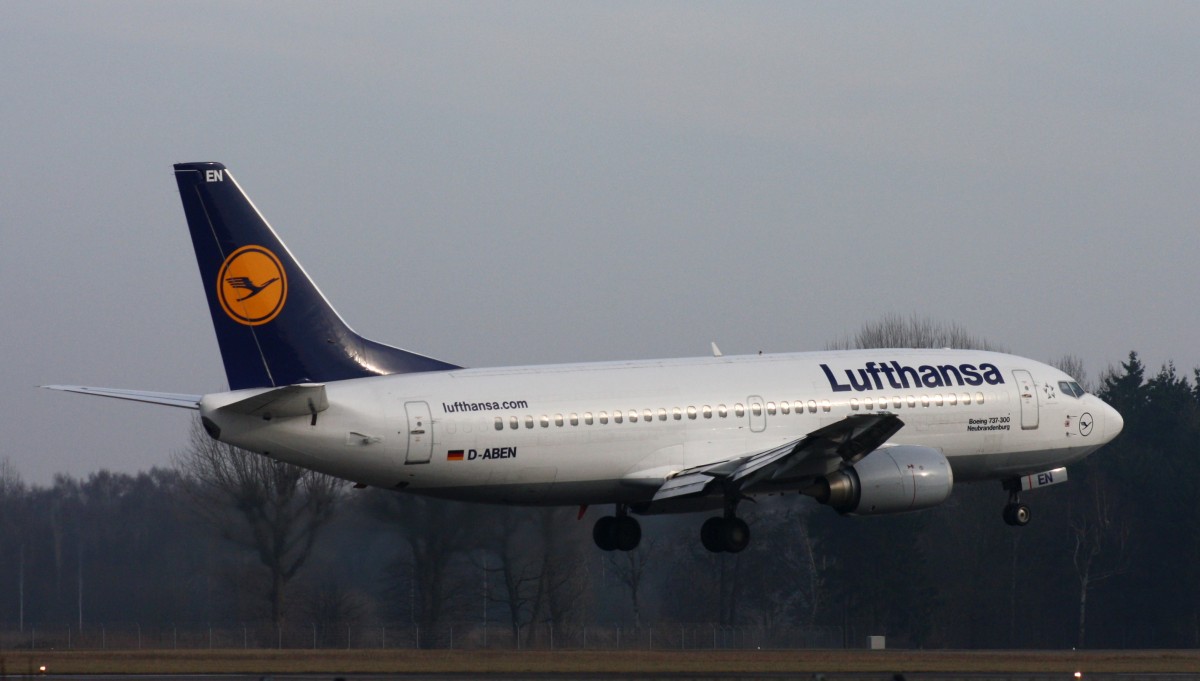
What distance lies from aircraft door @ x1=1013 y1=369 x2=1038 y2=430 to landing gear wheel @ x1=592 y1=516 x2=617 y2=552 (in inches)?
456

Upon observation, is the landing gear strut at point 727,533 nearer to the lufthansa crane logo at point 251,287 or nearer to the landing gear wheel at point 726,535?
the landing gear wheel at point 726,535

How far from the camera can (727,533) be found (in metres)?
41.5

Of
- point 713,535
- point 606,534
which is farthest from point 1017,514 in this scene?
point 606,534

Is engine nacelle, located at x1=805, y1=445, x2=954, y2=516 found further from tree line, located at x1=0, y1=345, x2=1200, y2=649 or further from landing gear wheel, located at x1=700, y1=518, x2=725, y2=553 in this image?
tree line, located at x1=0, y1=345, x2=1200, y2=649

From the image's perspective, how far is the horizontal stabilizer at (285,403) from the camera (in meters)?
36.4

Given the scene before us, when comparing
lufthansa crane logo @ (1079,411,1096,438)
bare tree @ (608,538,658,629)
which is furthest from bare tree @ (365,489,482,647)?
lufthansa crane logo @ (1079,411,1096,438)

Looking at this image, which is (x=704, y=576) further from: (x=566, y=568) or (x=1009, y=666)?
(x=1009, y=666)

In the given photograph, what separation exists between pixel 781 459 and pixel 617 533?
6.13m

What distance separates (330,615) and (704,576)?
2326cm

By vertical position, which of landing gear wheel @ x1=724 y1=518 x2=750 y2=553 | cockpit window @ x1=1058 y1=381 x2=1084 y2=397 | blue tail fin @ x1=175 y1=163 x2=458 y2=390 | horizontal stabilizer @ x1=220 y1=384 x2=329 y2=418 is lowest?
landing gear wheel @ x1=724 y1=518 x2=750 y2=553

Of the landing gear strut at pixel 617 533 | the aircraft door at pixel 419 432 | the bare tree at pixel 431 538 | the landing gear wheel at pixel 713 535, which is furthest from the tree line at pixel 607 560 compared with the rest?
the aircraft door at pixel 419 432

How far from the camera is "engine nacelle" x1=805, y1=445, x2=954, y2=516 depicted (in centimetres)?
4053

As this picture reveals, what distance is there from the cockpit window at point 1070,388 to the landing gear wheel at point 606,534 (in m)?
13.3

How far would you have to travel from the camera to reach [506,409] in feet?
128
